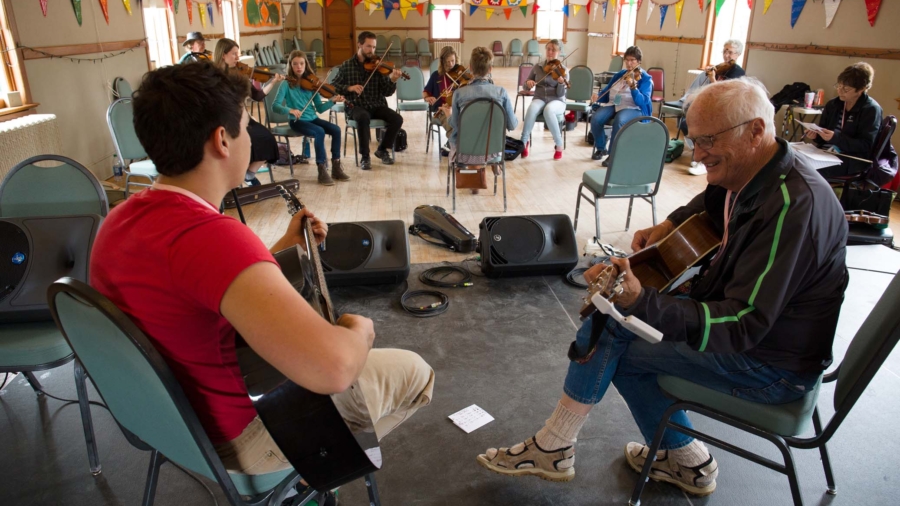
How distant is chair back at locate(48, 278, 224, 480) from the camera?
92 cm

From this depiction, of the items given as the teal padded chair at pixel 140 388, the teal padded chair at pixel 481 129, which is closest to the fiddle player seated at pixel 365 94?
the teal padded chair at pixel 481 129

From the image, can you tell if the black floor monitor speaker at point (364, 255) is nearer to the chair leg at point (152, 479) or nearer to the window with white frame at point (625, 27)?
the chair leg at point (152, 479)

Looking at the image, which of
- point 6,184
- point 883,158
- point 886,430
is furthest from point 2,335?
point 883,158

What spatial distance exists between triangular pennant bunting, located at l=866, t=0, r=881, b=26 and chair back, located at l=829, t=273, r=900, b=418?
16.0 ft

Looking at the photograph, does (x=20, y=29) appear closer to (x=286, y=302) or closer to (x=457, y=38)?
(x=286, y=302)

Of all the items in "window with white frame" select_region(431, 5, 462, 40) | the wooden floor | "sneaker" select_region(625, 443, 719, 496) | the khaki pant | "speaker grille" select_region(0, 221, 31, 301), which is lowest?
"sneaker" select_region(625, 443, 719, 496)

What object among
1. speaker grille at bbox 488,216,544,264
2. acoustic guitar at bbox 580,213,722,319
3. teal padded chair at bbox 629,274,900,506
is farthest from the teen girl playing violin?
teal padded chair at bbox 629,274,900,506

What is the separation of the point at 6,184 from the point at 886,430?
321cm

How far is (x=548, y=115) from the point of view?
234 inches

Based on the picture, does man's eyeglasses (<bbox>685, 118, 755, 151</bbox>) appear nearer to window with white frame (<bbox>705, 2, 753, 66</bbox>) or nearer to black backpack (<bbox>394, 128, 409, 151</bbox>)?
Result: black backpack (<bbox>394, 128, 409, 151</bbox>)

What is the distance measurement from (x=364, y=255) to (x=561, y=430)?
163cm

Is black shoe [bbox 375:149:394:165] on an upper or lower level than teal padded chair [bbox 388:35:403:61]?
lower

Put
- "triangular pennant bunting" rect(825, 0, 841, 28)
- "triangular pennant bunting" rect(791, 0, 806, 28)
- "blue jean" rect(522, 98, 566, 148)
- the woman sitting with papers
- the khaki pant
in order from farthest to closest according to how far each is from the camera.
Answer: "blue jean" rect(522, 98, 566, 148) → "triangular pennant bunting" rect(791, 0, 806, 28) → "triangular pennant bunting" rect(825, 0, 841, 28) → the woman sitting with papers → the khaki pant

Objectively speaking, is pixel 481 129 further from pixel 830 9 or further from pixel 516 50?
pixel 516 50
